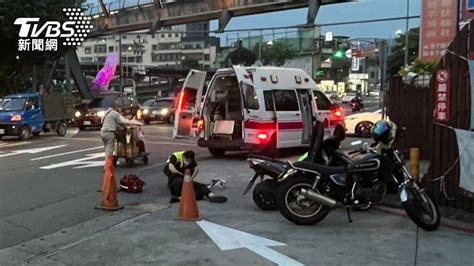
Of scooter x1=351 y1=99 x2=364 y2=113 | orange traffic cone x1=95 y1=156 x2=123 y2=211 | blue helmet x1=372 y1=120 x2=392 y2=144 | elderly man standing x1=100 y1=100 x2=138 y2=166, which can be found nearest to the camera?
blue helmet x1=372 y1=120 x2=392 y2=144

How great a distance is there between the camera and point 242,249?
6582 millimetres

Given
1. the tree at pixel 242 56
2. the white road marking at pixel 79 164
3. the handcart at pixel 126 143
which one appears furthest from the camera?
the tree at pixel 242 56

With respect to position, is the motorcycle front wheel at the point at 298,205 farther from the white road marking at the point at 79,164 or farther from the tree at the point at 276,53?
the tree at the point at 276,53

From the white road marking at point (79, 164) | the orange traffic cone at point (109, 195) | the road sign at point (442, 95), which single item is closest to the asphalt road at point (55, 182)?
the white road marking at point (79, 164)

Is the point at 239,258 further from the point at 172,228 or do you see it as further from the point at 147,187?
the point at 147,187

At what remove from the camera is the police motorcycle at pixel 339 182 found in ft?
24.7

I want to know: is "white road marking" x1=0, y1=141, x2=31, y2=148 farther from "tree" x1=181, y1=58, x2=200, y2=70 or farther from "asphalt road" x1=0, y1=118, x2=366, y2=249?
"tree" x1=181, y1=58, x2=200, y2=70

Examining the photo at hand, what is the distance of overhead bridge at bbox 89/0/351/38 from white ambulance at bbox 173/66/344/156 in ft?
44.7

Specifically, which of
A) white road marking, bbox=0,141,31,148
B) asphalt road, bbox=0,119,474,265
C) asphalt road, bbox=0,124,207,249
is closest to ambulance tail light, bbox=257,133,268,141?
asphalt road, bbox=0,124,207,249

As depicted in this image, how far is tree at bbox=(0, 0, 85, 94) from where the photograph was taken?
26250 mm

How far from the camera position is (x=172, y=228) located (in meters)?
7.58

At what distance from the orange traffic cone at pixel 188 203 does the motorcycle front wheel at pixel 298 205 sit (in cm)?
118

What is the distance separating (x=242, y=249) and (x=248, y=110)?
25.9 feet

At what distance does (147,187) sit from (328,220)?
4.27m
